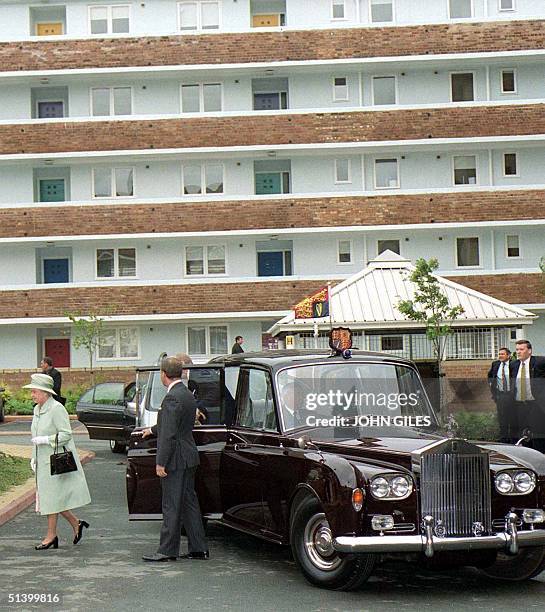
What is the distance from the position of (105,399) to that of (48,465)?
1106 cm

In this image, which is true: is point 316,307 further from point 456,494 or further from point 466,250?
point 466,250

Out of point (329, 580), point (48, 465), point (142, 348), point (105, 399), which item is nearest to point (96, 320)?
point (142, 348)

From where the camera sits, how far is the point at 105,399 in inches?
870

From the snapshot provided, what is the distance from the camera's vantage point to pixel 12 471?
16.7 metres

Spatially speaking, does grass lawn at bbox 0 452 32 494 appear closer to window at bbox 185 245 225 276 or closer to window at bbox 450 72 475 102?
window at bbox 185 245 225 276

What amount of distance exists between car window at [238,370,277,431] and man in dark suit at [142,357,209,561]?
1.73 ft

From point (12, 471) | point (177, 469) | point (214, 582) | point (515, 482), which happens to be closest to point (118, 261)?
point (12, 471)

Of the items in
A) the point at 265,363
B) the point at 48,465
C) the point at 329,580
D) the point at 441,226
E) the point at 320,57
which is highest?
the point at 320,57

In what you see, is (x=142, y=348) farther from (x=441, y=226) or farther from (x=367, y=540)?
(x=367, y=540)

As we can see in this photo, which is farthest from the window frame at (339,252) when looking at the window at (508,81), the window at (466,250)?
the window at (508,81)

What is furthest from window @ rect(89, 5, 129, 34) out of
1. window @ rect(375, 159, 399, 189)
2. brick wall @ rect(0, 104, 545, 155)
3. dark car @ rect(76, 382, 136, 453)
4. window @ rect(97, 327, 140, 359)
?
dark car @ rect(76, 382, 136, 453)

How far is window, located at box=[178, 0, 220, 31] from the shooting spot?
44344 millimetres

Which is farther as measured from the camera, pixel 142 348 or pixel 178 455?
pixel 142 348

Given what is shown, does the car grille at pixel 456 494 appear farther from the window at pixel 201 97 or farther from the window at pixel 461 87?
the window at pixel 461 87
